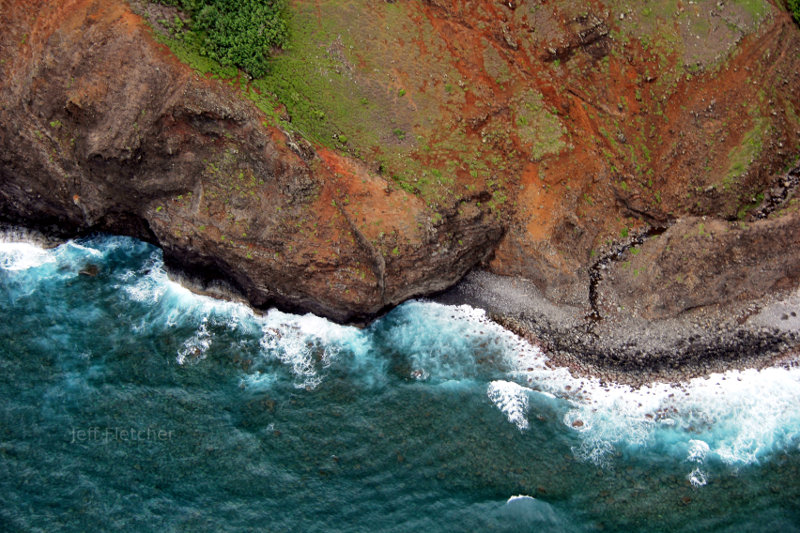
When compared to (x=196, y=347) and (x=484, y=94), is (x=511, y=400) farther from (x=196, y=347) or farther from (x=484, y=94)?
(x=196, y=347)

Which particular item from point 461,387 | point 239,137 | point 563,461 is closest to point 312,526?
point 461,387

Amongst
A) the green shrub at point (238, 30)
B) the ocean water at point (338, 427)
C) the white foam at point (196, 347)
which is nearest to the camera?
the ocean water at point (338, 427)

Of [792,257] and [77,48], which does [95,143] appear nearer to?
[77,48]

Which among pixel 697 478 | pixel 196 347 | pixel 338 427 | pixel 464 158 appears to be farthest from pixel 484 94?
pixel 697 478

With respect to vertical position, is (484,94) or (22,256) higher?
(484,94)

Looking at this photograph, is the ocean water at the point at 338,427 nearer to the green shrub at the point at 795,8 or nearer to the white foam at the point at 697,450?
the white foam at the point at 697,450

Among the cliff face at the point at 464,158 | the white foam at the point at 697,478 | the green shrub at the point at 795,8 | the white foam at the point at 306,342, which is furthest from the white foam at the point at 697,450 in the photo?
the green shrub at the point at 795,8

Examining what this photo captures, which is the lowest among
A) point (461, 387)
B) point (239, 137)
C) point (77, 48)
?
point (461, 387)
